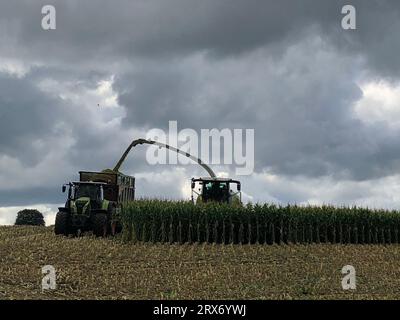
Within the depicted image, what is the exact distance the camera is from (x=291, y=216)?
3092cm

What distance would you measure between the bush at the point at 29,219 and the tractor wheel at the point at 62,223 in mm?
14980

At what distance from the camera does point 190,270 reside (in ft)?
65.4

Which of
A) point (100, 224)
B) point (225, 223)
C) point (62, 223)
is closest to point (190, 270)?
point (225, 223)

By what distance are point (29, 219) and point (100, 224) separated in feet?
55.8

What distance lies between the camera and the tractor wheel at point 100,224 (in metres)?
29.2

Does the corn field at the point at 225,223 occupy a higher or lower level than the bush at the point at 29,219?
lower
